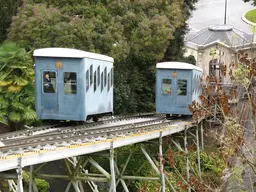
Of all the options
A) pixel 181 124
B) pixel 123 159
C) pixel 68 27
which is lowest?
pixel 123 159

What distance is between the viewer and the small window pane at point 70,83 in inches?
644

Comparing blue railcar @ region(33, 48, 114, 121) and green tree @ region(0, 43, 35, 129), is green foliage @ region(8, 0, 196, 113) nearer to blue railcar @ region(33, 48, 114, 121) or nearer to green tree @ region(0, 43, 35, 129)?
green tree @ region(0, 43, 35, 129)

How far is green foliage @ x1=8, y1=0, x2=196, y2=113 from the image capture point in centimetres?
2438

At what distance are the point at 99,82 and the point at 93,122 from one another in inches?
60.2

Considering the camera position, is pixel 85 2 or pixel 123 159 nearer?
pixel 123 159

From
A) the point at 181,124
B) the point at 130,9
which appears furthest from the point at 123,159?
the point at 130,9

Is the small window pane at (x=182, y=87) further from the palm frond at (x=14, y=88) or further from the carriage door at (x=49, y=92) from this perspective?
the carriage door at (x=49, y=92)

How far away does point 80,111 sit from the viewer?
16.5 m

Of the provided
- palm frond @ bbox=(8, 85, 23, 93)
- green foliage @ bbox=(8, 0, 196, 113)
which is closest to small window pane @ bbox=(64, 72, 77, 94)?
palm frond @ bbox=(8, 85, 23, 93)

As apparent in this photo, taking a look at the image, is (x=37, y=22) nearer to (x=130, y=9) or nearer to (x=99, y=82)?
(x=130, y=9)

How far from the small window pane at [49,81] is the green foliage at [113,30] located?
7.44m

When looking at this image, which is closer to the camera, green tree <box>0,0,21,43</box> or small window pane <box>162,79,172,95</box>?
small window pane <box>162,79,172,95</box>

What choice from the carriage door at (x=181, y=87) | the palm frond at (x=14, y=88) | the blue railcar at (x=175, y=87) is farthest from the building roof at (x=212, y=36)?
the palm frond at (x=14, y=88)

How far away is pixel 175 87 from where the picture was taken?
75.2 ft
